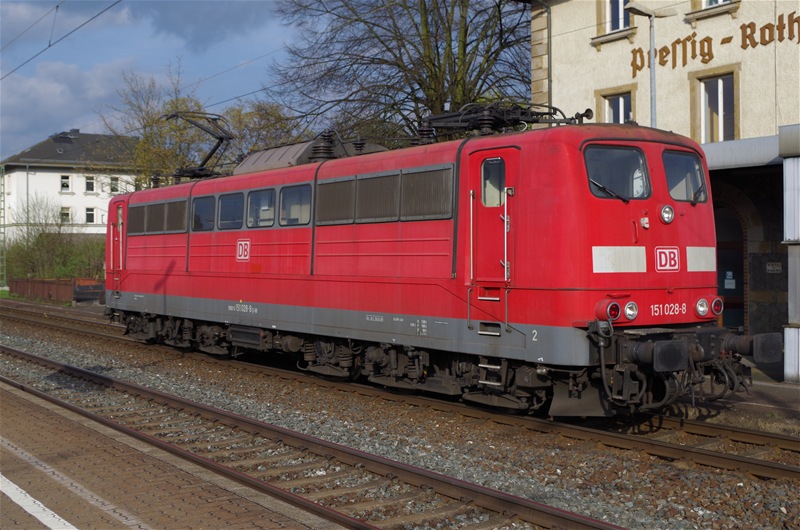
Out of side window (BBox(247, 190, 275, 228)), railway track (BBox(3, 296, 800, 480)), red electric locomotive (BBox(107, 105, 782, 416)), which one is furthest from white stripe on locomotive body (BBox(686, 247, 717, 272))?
side window (BBox(247, 190, 275, 228))

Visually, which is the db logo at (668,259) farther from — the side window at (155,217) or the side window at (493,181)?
the side window at (155,217)

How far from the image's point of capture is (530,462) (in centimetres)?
838

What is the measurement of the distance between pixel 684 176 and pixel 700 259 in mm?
997

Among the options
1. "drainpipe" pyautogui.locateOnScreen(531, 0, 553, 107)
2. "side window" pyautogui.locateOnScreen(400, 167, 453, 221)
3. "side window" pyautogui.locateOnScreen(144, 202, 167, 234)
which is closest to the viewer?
"side window" pyautogui.locateOnScreen(400, 167, 453, 221)

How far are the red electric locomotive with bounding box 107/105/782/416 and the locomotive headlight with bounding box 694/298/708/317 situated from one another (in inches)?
0.5

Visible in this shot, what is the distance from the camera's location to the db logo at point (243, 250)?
47.3 ft

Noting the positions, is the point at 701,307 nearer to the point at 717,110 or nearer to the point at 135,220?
the point at 717,110

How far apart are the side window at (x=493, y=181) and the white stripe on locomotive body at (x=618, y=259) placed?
1282mm

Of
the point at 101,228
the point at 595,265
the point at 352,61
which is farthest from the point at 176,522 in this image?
the point at 101,228

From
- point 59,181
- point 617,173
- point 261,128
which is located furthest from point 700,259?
point 59,181

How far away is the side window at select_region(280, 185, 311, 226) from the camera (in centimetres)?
1282

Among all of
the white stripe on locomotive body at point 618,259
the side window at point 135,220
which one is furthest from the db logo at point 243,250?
the white stripe on locomotive body at point 618,259

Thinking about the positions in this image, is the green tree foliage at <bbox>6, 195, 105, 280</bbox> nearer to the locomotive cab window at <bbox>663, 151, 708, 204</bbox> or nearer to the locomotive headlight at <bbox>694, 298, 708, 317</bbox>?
the locomotive cab window at <bbox>663, 151, 708, 204</bbox>

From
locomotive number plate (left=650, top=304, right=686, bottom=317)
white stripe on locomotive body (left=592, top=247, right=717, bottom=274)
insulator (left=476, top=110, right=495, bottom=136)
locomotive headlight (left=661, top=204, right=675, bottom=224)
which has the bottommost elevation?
locomotive number plate (left=650, top=304, right=686, bottom=317)
